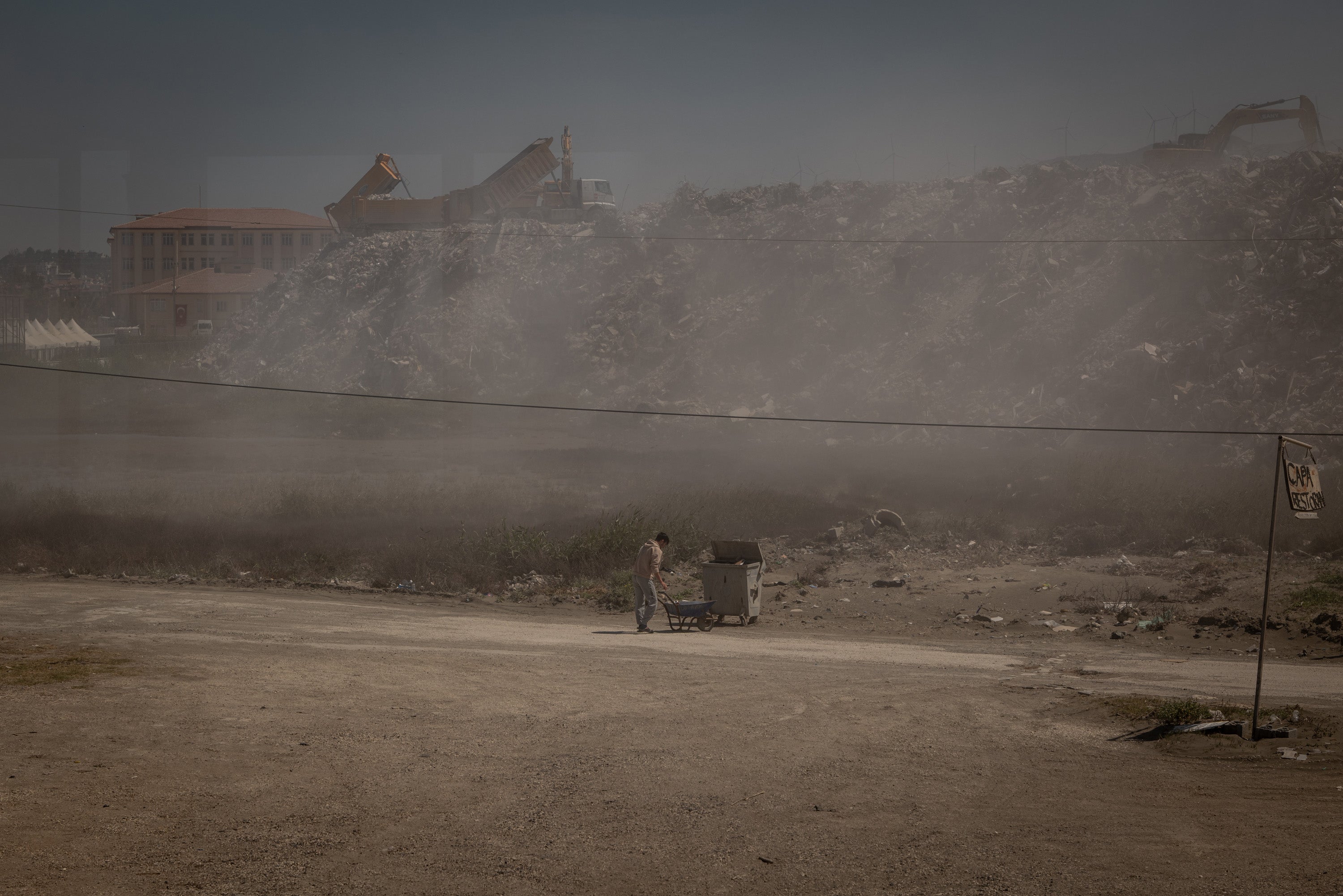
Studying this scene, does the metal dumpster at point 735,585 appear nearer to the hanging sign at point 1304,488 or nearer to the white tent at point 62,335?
the hanging sign at point 1304,488

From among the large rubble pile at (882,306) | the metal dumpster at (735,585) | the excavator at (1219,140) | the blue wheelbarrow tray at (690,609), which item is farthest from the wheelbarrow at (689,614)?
the excavator at (1219,140)

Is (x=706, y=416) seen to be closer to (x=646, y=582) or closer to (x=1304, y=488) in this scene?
(x=646, y=582)

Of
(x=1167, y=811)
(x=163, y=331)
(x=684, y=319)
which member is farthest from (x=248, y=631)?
(x=163, y=331)

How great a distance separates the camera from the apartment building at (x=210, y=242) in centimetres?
5184

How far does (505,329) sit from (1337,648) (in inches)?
1617

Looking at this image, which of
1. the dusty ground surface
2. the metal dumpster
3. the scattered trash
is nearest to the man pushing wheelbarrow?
the metal dumpster

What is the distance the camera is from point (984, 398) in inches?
1417

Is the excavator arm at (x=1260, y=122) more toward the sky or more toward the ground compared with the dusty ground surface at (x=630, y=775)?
more toward the sky

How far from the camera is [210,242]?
5719cm

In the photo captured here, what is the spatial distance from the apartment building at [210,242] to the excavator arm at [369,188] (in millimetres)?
1699

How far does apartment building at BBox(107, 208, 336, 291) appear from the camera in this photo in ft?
170

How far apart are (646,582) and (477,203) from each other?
43.1m

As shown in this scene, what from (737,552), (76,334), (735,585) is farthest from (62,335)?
(735,585)

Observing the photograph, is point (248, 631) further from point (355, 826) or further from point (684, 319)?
point (684, 319)
